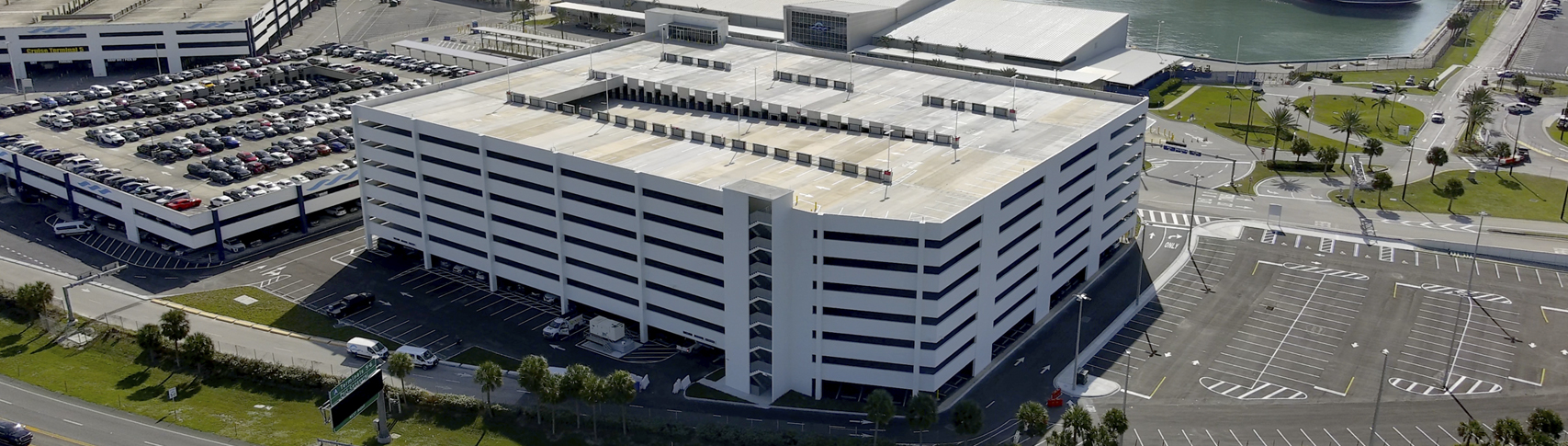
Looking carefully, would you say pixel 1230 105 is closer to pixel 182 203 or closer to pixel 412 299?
pixel 412 299

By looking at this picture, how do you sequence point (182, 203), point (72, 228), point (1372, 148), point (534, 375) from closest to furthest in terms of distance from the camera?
point (534, 375), point (182, 203), point (72, 228), point (1372, 148)

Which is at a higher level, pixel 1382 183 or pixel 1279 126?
pixel 1279 126

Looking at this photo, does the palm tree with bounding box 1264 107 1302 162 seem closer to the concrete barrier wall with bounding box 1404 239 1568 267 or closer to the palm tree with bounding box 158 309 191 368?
the concrete barrier wall with bounding box 1404 239 1568 267

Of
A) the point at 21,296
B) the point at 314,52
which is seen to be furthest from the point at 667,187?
the point at 314,52

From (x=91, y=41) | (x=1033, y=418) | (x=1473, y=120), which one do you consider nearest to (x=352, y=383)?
(x=1033, y=418)

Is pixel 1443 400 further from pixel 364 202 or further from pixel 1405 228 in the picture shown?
pixel 364 202

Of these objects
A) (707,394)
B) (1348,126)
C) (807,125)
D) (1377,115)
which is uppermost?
(807,125)

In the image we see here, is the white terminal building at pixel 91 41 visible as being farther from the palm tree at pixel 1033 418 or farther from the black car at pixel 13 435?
the palm tree at pixel 1033 418
